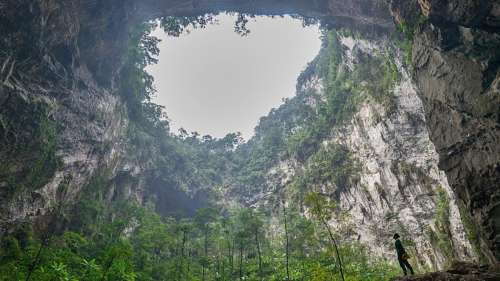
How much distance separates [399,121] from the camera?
2928 cm

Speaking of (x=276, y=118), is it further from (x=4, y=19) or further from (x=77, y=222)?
(x=4, y=19)

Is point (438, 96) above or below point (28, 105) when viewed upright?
below

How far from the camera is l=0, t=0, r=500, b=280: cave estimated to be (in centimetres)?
1402

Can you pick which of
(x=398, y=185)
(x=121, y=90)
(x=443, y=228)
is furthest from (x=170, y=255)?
(x=443, y=228)

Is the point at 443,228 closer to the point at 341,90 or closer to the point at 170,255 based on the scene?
the point at 341,90

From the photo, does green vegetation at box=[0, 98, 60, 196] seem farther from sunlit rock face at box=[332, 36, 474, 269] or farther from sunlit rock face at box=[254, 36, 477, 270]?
sunlit rock face at box=[332, 36, 474, 269]

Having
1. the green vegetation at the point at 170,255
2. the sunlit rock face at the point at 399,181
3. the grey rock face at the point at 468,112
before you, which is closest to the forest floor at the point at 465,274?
the grey rock face at the point at 468,112

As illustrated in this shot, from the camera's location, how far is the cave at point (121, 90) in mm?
14016

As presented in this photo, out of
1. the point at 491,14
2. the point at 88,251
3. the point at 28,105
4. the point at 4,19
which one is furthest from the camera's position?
the point at 88,251

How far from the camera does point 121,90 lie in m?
33.5

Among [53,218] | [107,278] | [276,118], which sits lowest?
[107,278]

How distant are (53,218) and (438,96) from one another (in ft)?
70.8

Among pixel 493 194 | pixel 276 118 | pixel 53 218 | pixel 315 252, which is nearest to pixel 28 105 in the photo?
pixel 53 218

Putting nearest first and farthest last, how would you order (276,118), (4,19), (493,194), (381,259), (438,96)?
1. (493,194)
2. (438,96)
3. (4,19)
4. (381,259)
5. (276,118)
